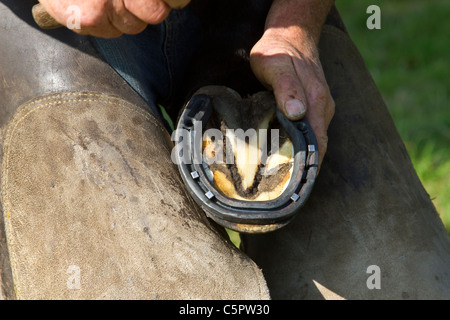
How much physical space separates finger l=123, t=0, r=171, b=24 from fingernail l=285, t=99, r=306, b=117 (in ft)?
1.03

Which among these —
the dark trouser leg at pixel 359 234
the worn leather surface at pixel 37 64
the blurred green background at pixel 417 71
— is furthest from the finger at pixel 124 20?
the blurred green background at pixel 417 71

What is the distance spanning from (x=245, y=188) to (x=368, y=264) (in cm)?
40

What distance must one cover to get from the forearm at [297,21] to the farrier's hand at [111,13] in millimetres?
363

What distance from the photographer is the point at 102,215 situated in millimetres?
1101

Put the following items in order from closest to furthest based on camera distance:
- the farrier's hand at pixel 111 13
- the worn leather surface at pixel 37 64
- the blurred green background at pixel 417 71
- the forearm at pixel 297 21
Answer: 1. the farrier's hand at pixel 111 13
2. the worn leather surface at pixel 37 64
3. the forearm at pixel 297 21
4. the blurred green background at pixel 417 71

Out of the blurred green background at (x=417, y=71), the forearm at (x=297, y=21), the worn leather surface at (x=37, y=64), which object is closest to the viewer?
the worn leather surface at (x=37, y=64)

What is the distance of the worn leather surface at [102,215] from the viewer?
3.50 feet

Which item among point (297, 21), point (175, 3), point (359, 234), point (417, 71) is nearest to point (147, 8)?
point (175, 3)

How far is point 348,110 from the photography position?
151 cm

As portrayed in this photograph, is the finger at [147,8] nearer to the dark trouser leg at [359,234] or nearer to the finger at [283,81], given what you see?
the finger at [283,81]

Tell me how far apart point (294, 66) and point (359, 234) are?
16.8 inches

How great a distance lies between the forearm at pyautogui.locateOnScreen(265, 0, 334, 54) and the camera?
4.51 feet

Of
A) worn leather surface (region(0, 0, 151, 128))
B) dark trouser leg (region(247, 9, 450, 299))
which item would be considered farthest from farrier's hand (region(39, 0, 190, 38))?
dark trouser leg (region(247, 9, 450, 299))

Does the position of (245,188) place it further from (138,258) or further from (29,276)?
(29,276)
